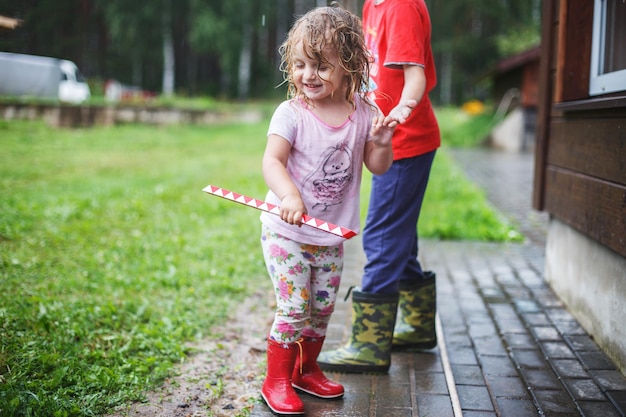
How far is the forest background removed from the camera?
2973 centimetres

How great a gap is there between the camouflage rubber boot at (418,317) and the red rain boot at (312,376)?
2.03 ft

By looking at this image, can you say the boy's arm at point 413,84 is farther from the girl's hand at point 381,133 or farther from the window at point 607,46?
the window at point 607,46

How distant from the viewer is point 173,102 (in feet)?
66.6

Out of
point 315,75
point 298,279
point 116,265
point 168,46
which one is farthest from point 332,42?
point 168,46

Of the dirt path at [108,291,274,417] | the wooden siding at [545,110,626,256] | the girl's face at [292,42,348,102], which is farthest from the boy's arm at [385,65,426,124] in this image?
the dirt path at [108,291,274,417]

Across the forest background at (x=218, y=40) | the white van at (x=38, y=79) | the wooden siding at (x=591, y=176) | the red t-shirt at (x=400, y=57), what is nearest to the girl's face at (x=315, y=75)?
the red t-shirt at (x=400, y=57)

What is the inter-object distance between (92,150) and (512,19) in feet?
90.4

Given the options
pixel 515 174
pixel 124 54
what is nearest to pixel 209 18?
pixel 124 54

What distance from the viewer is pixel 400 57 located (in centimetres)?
240

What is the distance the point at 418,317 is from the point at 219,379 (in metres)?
0.98

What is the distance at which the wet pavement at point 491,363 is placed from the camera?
7.94 feet

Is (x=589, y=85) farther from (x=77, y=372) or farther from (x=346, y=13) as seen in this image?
(x=77, y=372)

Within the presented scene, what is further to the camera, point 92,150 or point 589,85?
point 92,150

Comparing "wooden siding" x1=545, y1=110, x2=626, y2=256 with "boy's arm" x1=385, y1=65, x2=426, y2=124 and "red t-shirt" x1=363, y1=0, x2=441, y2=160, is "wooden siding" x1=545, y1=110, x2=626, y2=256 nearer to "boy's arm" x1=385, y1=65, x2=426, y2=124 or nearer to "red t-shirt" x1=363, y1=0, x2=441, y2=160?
"red t-shirt" x1=363, y1=0, x2=441, y2=160
